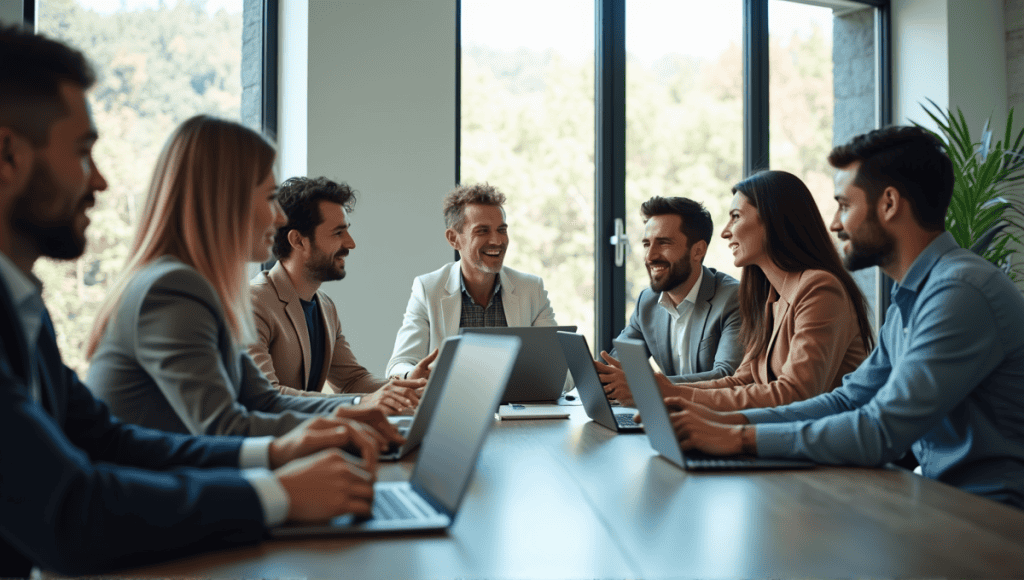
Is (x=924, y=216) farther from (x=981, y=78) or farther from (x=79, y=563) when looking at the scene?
(x=981, y=78)

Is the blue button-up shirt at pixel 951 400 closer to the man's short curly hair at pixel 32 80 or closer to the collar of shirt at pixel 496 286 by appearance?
the man's short curly hair at pixel 32 80

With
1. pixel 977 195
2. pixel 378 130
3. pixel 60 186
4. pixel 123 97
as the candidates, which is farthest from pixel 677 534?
pixel 977 195

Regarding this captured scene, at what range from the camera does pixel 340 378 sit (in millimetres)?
2990

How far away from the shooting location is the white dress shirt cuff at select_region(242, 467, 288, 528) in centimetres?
99

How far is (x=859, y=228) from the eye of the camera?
1.87 meters

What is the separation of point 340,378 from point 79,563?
2142mm

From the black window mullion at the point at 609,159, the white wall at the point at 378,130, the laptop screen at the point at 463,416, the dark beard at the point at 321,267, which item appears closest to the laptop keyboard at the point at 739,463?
the laptop screen at the point at 463,416

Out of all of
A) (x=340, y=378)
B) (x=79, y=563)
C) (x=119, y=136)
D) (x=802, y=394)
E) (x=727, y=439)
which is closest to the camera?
(x=79, y=563)

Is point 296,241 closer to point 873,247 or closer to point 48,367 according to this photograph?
point 48,367

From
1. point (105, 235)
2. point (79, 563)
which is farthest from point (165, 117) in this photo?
point (79, 563)

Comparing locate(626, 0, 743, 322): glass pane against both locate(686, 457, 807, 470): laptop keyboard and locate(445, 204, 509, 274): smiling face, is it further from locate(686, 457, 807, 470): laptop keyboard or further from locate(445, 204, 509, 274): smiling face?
locate(686, 457, 807, 470): laptop keyboard

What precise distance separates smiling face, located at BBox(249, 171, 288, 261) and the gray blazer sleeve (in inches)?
11.1

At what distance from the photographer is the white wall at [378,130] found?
11.4 ft

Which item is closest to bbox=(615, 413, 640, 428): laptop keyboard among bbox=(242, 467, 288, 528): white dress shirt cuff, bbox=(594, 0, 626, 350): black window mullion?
bbox=(242, 467, 288, 528): white dress shirt cuff
